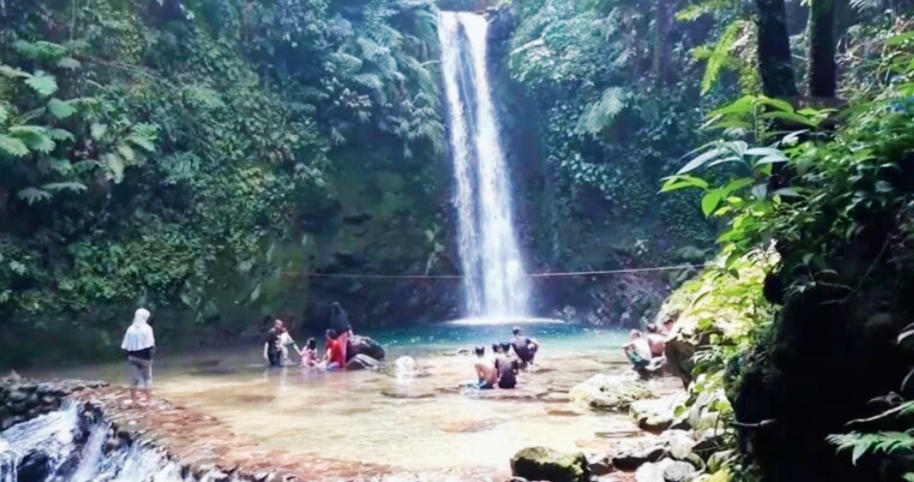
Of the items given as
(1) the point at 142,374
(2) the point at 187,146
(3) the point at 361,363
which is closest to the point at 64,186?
(2) the point at 187,146

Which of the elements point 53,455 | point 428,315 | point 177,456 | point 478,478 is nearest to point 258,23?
point 428,315

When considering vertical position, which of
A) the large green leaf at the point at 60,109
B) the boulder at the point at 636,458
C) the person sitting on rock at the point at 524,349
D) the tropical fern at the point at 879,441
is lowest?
the boulder at the point at 636,458

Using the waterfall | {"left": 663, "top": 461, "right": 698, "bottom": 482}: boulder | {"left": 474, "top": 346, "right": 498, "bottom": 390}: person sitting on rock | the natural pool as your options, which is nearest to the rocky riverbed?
{"left": 663, "top": 461, "right": 698, "bottom": 482}: boulder

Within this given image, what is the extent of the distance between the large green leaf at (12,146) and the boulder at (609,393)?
951 centimetres

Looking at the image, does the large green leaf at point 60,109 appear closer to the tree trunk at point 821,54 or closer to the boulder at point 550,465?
the boulder at point 550,465

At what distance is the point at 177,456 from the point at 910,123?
659 cm

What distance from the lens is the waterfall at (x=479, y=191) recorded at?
2130cm

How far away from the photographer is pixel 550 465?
6.01 meters

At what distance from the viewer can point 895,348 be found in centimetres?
332

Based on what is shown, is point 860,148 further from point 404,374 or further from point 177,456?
point 404,374

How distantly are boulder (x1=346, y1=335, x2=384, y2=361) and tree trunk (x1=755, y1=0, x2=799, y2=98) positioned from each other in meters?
9.45

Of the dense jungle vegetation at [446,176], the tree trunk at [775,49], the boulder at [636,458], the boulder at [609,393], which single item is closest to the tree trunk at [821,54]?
the dense jungle vegetation at [446,176]

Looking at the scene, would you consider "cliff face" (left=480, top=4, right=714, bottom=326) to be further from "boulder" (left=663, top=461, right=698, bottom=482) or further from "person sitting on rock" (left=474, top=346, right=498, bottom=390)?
"boulder" (left=663, top=461, right=698, bottom=482)

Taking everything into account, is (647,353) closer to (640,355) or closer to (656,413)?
(640,355)
